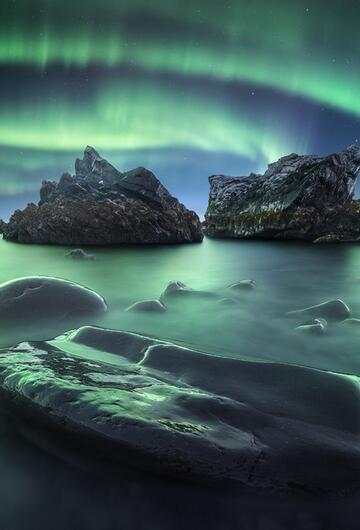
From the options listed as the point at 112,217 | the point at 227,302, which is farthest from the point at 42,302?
the point at 112,217

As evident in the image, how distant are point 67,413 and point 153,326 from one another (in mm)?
3635

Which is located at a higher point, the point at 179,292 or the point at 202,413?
the point at 202,413

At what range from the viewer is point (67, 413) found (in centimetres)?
256

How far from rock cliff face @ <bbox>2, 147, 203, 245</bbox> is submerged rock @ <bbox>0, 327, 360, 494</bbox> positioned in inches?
1854

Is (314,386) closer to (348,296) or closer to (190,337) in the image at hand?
(190,337)

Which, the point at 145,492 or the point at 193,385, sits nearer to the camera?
the point at 145,492

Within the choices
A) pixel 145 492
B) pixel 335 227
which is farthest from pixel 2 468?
pixel 335 227

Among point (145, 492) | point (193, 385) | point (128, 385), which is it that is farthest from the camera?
point (193, 385)

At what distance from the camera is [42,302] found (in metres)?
Result: 6.11

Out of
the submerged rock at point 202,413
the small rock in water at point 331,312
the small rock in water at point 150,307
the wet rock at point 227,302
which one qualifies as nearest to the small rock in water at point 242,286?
the wet rock at point 227,302

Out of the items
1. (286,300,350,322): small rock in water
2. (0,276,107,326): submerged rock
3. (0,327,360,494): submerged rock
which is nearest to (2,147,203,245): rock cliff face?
(0,276,107,326): submerged rock

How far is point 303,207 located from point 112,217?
3588 centimetres

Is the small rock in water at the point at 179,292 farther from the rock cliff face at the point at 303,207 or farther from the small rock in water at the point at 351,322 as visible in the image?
the rock cliff face at the point at 303,207

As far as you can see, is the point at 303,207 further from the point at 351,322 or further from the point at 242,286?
the point at 351,322
